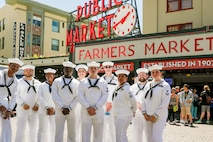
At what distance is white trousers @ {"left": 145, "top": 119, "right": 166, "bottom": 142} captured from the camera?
6641 mm

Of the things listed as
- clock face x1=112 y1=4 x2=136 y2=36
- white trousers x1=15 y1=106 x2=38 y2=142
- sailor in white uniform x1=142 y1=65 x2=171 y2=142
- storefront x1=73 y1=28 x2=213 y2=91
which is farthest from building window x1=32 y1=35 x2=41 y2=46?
sailor in white uniform x1=142 y1=65 x2=171 y2=142

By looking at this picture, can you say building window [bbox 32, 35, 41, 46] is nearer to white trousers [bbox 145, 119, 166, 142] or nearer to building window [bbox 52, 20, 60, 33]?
building window [bbox 52, 20, 60, 33]

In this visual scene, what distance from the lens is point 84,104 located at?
706cm

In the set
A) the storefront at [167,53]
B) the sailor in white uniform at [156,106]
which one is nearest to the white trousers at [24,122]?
the sailor in white uniform at [156,106]

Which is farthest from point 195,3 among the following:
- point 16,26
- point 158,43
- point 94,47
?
point 16,26

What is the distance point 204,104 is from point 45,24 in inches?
1191

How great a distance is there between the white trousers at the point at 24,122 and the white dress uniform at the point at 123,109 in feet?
7.50

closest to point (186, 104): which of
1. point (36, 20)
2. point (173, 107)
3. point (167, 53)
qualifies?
point (173, 107)

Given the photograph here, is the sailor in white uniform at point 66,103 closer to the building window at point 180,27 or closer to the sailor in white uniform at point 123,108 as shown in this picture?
the sailor in white uniform at point 123,108

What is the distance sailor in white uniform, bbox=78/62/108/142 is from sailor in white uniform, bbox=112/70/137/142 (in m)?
0.33

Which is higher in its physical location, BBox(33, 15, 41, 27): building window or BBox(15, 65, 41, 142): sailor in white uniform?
BBox(33, 15, 41, 27): building window

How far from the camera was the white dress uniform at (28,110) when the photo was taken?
7.89 meters

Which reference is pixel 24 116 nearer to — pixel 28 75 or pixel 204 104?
pixel 28 75

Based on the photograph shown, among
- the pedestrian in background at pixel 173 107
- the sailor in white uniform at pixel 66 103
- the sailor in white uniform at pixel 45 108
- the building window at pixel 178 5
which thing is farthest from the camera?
the building window at pixel 178 5
